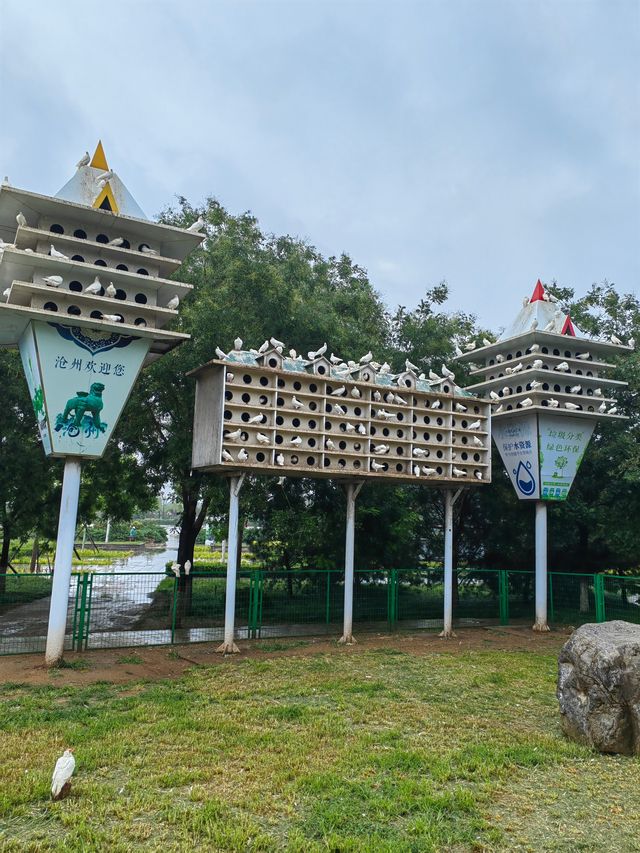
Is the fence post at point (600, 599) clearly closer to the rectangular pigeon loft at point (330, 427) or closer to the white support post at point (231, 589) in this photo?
the rectangular pigeon loft at point (330, 427)

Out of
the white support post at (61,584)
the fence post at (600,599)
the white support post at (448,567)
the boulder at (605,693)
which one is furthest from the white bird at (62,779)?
the fence post at (600,599)

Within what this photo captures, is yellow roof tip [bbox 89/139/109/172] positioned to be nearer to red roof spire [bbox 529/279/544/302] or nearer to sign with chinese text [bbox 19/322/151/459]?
sign with chinese text [bbox 19/322/151/459]

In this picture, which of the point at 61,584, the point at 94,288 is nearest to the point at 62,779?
the point at 61,584

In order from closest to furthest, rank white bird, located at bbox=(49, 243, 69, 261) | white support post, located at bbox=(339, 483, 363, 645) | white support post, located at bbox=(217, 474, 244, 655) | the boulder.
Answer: the boulder, white bird, located at bbox=(49, 243, 69, 261), white support post, located at bbox=(217, 474, 244, 655), white support post, located at bbox=(339, 483, 363, 645)

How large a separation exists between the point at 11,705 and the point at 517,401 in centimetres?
1333

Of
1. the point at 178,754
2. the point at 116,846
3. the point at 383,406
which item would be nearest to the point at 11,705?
the point at 178,754

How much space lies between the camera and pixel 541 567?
16.3m

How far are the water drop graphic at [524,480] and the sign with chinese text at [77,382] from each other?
410 inches

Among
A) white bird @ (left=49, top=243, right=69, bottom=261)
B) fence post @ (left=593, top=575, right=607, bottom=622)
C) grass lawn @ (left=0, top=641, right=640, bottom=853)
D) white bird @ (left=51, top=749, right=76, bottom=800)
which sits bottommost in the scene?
grass lawn @ (left=0, top=641, right=640, bottom=853)

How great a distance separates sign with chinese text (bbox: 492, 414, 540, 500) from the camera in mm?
16156

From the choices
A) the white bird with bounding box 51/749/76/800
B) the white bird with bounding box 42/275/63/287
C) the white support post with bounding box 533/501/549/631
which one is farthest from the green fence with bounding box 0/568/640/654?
the white bird with bounding box 51/749/76/800

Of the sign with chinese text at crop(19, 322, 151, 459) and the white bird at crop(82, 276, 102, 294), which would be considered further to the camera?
the white bird at crop(82, 276, 102, 294)

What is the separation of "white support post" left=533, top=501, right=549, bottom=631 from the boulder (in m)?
9.67

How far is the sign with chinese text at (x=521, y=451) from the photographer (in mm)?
16156
